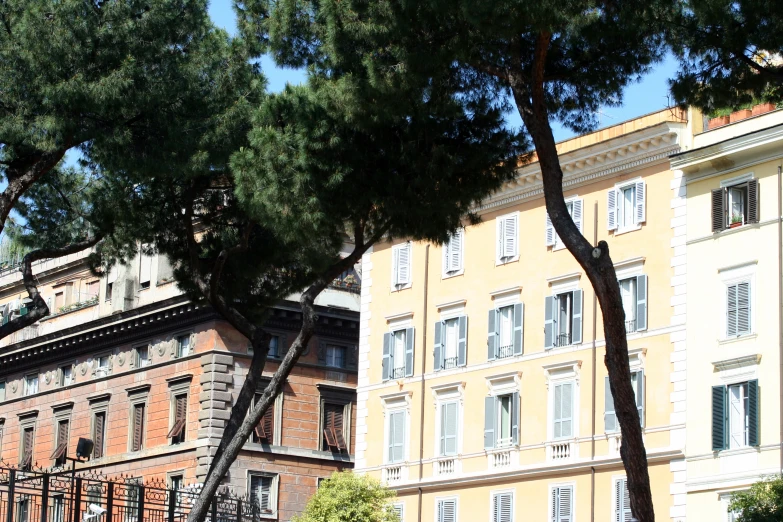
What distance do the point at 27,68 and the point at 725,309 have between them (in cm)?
2011

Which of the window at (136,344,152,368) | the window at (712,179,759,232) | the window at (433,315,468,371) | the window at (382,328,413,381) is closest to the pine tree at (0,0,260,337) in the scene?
the window at (712,179,759,232)

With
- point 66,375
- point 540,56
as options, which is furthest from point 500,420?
point 540,56

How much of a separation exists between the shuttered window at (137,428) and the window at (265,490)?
5157 mm

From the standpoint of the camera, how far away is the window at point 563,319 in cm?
4212

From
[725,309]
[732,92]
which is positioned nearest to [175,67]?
[732,92]

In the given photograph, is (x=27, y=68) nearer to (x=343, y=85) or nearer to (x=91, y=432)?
(x=343, y=85)

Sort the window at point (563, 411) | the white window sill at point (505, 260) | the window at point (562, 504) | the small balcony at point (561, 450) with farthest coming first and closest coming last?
1. the white window sill at point (505, 260)
2. the window at point (563, 411)
3. the small balcony at point (561, 450)
4. the window at point (562, 504)

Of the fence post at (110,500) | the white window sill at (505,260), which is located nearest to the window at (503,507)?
the white window sill at (505,260)

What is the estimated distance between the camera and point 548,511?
137ft

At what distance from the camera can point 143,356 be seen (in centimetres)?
5700

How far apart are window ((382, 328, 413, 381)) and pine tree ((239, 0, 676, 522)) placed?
23293mm

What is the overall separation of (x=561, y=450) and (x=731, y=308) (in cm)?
622

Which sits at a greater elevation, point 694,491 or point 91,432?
point 91,432

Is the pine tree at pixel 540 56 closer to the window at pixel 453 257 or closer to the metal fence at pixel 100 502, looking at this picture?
the metal fence at pixel 100 502
